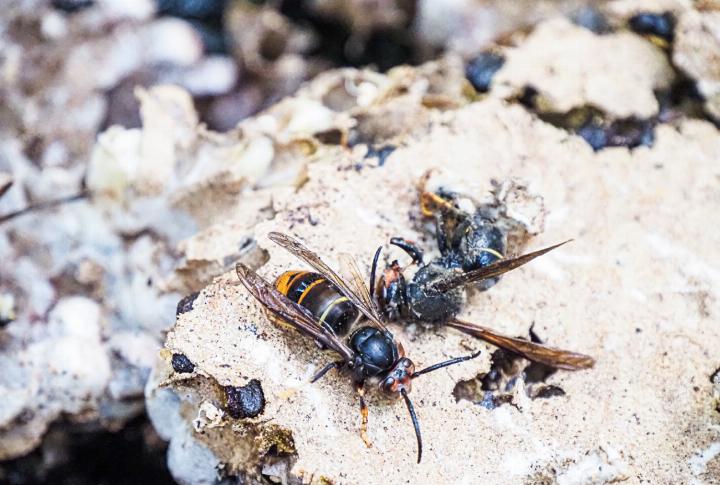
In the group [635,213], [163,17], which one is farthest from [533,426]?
[163,17]

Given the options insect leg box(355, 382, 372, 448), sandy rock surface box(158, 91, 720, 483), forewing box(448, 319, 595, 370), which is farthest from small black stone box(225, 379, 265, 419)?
forewing box(448, 319, 595, 370)

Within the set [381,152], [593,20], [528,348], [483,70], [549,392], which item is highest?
[593,20]

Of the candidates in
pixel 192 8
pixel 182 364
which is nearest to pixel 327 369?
pixel 182 364

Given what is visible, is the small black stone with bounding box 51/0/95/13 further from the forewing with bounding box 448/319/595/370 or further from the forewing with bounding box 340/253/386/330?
the forewing with bounding box 448/319/595/370

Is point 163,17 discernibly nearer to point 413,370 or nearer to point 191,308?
point 191,308

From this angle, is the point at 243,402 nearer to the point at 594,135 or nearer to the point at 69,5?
the point at 594,135

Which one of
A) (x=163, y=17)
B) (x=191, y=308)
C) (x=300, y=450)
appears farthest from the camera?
(x=163, y=17)

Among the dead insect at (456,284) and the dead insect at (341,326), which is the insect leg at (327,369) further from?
the dead insect at (456,284)
